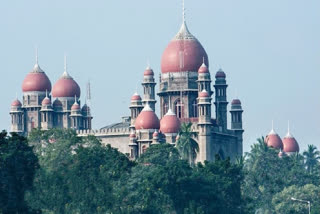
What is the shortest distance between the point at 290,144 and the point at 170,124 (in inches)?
1217

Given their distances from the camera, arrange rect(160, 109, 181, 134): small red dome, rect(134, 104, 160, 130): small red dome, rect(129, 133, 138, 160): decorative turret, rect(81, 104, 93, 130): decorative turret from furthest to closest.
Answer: rect(81, 104, 93, 130): decorative turret < rect(129, 133, 138, 160): decorative turret < rect(134, 104, 160, 130): small red dome < rect(160, 109, 181, 134): small red dome

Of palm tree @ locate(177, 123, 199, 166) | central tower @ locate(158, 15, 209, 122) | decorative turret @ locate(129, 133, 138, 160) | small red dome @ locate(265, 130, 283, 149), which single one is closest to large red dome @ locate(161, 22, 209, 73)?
central tower @ locate(158, 15, 209, 122)

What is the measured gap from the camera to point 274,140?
15088 cm

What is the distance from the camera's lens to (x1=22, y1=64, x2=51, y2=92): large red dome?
143500 millimetres

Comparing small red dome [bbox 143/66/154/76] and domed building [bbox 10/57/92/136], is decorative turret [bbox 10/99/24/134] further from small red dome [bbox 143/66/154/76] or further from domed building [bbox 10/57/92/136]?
small red dome [bbox 143/66/154/76]

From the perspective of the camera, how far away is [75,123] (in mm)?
139375

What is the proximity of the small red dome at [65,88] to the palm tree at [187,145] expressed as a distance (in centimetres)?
1908

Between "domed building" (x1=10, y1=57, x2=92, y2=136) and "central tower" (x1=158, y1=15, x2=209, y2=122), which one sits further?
"domed building" (x1=10, y1=57, x2=92, y2=136)

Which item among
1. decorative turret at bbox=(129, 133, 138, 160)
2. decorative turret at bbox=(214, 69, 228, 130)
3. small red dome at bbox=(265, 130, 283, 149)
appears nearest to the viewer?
decorative turret at bbox=(129, 133, 138, 160)

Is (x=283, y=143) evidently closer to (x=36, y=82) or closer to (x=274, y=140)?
(x=274, y=140)

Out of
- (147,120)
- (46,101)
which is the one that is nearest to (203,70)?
(147,120)

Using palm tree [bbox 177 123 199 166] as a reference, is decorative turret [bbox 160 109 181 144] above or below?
above

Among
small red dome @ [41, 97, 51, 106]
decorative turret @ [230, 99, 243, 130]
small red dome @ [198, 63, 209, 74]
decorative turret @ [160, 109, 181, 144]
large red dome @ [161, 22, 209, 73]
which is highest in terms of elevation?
large red dome @ [161, 22, 209, 73]

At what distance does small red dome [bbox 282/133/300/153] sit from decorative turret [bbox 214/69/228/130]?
21697mm
